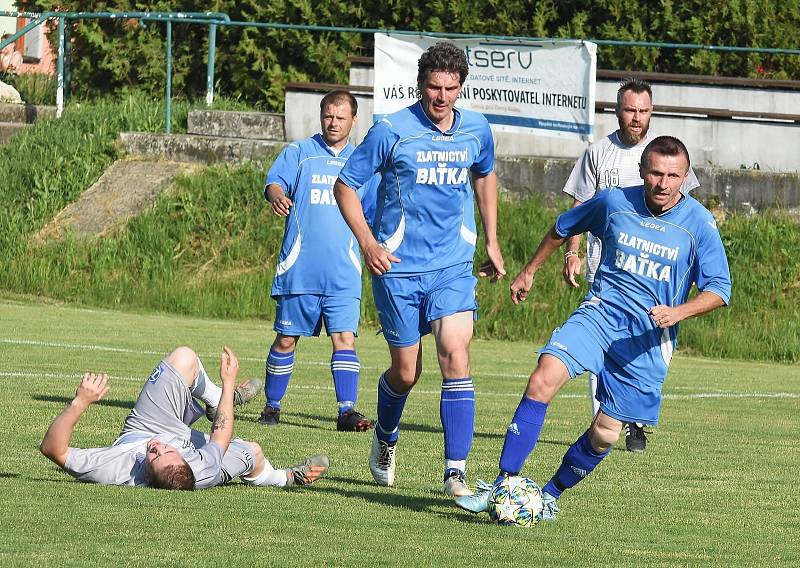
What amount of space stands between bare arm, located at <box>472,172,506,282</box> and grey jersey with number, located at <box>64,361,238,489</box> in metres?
Result: 1.64

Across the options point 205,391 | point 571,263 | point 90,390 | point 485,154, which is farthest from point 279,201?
point 90,390

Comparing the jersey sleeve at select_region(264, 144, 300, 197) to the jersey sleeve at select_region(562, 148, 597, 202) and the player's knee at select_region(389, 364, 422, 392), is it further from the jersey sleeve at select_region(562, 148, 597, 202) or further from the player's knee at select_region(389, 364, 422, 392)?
the player's knee at select_region(389, 364, 422, 392)

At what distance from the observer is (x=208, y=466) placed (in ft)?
24.2

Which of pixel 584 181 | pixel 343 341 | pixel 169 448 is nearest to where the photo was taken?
pixel 169 448

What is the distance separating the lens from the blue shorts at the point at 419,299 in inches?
308

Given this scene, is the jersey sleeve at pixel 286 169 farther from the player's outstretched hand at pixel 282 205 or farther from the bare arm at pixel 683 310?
the bare arm at pixel 683 310

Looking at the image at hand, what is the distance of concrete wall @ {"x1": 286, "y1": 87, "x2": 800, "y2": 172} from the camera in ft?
66.1

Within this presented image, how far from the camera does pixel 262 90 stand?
24453 mm

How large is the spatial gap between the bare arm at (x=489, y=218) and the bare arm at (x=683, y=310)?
1369 millimetres

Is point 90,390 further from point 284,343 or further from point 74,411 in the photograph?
point 284,343

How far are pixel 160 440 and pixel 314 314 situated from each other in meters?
3.60

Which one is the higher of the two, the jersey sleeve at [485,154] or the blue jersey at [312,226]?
the jersey sleeve at [485,154]

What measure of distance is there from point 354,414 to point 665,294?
3.63 meters

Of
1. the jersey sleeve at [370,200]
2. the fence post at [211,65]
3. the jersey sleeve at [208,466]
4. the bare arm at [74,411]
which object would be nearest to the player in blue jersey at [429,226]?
the jersey sleeve at [370,200]
